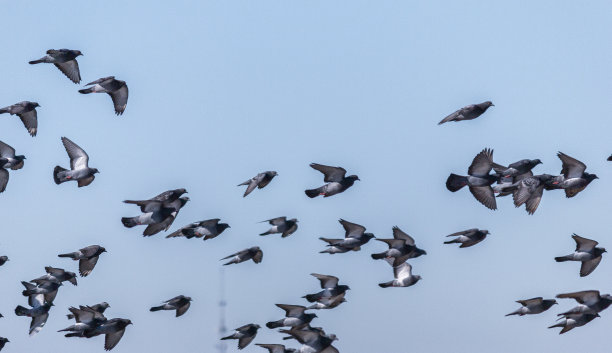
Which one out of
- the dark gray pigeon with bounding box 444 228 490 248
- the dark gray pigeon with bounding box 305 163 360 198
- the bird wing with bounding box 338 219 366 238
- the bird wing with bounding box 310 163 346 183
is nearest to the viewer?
the dark gray pigeon with bounding box 444 228 490 248

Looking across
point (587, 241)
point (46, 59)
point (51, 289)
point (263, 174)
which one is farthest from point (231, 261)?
point (587, 241)

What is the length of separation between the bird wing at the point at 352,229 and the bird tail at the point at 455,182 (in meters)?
4.31

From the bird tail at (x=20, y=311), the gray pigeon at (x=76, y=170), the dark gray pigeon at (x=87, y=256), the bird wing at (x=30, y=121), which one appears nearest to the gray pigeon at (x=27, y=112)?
the bird wing at (x=30, y=121)

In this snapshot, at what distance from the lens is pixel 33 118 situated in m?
49.2

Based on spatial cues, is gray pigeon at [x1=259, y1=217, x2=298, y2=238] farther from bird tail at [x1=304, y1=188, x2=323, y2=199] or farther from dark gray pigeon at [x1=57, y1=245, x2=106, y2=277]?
dark gray pigeon at [x1=57, y1=245, x2=106, y2=277]

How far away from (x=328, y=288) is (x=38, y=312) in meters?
11.5

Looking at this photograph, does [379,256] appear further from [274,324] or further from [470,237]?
[274,324]

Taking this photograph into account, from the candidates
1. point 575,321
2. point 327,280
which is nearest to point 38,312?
point 327,280

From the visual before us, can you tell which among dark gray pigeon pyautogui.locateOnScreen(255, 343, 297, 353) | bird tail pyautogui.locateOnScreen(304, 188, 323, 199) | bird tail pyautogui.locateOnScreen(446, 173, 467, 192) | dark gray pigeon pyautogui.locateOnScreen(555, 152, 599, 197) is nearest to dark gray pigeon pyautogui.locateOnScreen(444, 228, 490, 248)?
bird tail pyautogui.locateOnScreen(446, 173, 467, 192)

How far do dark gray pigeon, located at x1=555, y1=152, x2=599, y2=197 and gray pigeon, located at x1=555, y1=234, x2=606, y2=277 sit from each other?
193cm

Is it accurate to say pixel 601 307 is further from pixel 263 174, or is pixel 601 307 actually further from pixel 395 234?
pixel 263 174

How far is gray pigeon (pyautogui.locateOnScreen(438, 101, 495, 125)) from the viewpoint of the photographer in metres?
44.1

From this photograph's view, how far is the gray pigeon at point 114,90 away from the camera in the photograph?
4619 centimetres

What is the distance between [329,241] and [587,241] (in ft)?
32.6
